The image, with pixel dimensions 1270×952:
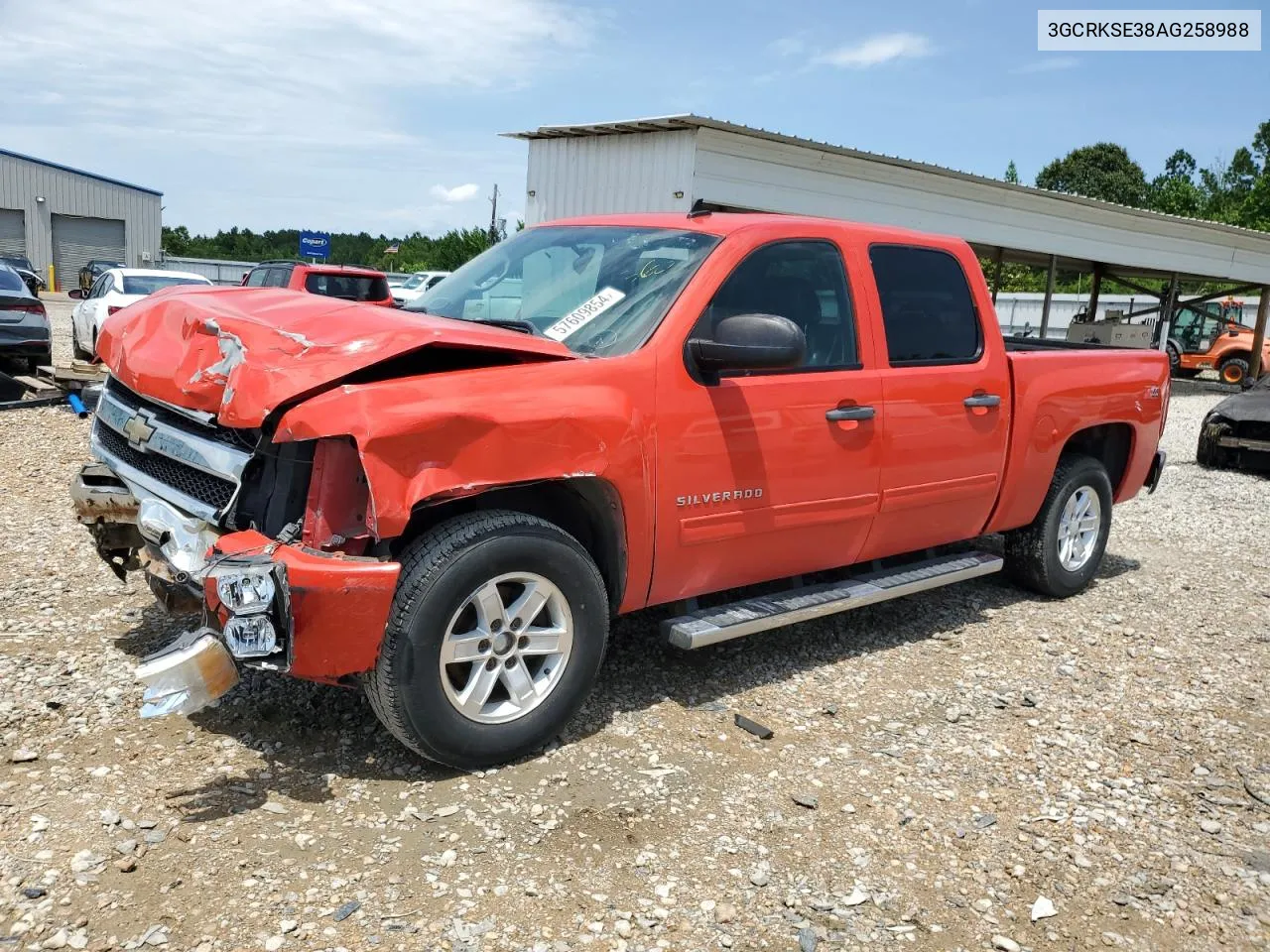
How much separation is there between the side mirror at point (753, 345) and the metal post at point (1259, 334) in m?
25.4

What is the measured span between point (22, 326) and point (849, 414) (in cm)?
1023

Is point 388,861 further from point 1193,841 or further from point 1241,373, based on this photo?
point 1241,373

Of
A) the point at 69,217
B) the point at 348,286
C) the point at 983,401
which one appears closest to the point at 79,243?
the point at 69,217

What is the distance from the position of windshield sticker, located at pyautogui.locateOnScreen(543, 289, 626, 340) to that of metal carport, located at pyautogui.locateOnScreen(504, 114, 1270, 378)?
6964 mm

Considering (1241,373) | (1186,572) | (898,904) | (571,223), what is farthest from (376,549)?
(1241,373)

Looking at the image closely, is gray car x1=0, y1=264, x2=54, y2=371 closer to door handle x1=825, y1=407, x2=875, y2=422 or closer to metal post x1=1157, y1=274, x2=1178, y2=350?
door handle x1=825, y1=407, x2=875, y2=422

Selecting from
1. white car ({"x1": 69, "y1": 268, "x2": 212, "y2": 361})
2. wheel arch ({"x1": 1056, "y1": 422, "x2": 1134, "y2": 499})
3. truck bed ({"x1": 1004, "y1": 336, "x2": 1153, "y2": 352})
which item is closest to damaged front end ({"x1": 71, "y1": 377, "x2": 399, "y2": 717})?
truck bed ({"x1": 1004, "y1": 336, "x2": 1153, "y2": 352})

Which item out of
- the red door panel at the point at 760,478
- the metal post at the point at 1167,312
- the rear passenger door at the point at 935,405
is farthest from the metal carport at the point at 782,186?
the red door panel at the point at 760,478

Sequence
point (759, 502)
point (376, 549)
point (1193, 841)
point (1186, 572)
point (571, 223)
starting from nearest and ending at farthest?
point (376, 549), point (1193, 841), point (759, 502), point (571, 223), point (1186, 572)

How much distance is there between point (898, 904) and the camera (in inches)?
116

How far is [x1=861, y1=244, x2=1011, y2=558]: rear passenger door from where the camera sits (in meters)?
4.61

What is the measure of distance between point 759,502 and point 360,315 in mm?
1695

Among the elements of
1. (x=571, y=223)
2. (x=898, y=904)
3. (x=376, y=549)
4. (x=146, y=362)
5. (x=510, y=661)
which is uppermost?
(x=571, y=223)

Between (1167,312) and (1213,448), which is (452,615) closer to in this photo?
(1213,448)
